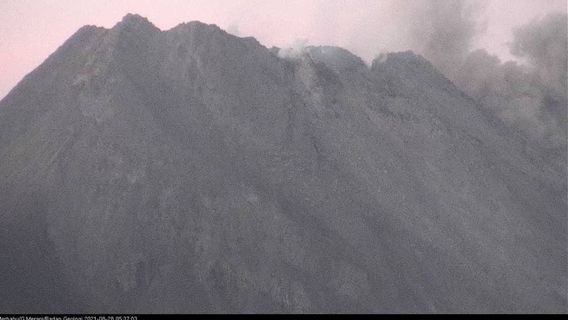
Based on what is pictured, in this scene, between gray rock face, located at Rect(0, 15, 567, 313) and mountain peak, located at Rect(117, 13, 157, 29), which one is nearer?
gray rock face, located at Rect(0, 15, 567, 313)

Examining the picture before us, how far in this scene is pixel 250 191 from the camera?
2989 cm

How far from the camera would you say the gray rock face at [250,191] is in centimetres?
2773

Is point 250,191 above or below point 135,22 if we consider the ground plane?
below

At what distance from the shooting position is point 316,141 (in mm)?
34219

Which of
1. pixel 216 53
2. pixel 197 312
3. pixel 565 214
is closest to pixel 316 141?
pixel 216 53

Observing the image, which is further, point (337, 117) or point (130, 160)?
point (337, 117)

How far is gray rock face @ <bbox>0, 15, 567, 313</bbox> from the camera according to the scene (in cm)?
2773

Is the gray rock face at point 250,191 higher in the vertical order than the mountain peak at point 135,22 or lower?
lower

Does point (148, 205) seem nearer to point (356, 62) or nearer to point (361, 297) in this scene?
point (361, 297)

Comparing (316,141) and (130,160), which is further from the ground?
→ (316,141)

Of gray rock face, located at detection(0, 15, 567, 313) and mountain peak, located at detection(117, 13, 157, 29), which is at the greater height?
mountain peak, located at detection(117, 13, 157, 29)

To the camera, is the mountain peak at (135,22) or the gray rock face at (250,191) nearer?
the gray rock face at (250,191)

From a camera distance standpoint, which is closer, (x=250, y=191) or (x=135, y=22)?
(x=250, y=191)

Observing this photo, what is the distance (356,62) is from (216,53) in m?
9.17
